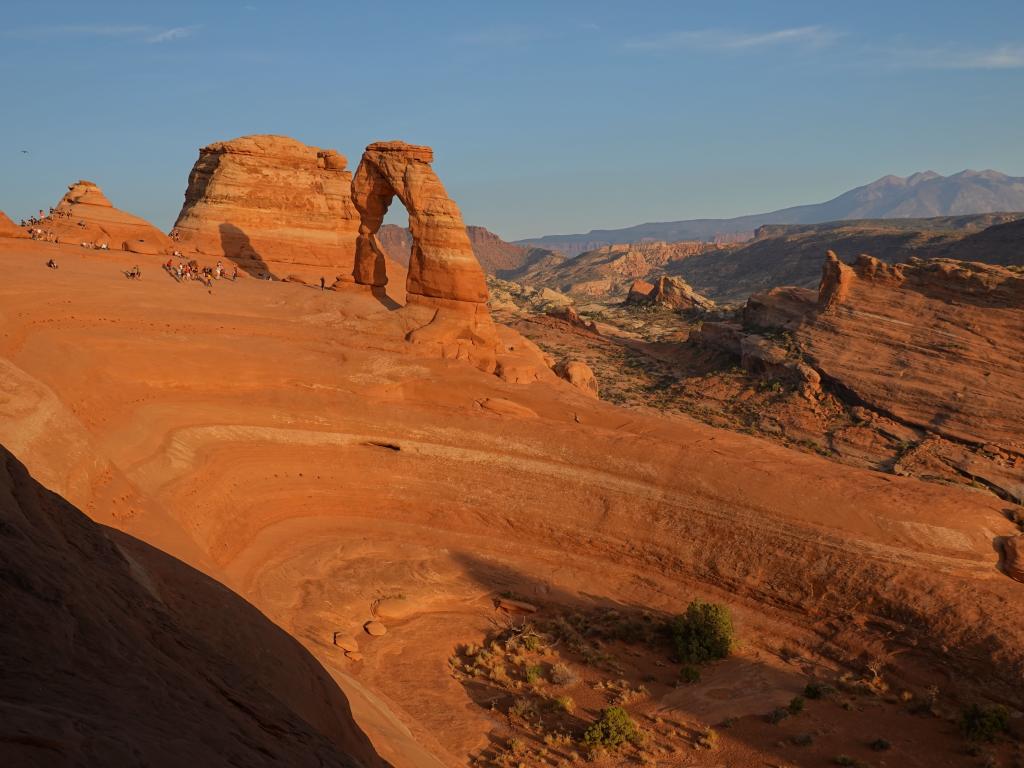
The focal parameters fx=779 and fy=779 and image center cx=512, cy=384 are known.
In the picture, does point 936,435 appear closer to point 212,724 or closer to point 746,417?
point 746,417

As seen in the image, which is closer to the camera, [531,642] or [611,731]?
[611,731]

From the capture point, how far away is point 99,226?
42.9 metres

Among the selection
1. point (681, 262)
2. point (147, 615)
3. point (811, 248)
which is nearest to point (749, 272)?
point (811, 248)

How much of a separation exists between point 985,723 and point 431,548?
505 inches

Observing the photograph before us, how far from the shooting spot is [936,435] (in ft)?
112

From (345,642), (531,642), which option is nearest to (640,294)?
(531,642)

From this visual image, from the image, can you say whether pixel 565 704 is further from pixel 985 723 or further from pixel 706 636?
pixel 985 723

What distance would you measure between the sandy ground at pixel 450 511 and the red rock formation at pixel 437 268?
1.59 m

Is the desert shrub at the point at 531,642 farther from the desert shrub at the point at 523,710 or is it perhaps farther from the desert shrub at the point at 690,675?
the desert shrub at the point at 690,675

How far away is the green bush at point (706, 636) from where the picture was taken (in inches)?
659

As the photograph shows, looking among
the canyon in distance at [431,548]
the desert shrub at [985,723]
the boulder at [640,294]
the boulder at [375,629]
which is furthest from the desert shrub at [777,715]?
the boulder at [640,294]

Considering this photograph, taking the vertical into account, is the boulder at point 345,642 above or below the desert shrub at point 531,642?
above

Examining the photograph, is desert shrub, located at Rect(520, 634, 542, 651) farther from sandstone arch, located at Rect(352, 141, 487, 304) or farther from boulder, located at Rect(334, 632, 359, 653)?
sandstone arch, located at Rect(352, 141, 487, 304)

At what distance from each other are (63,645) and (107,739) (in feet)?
3.99
